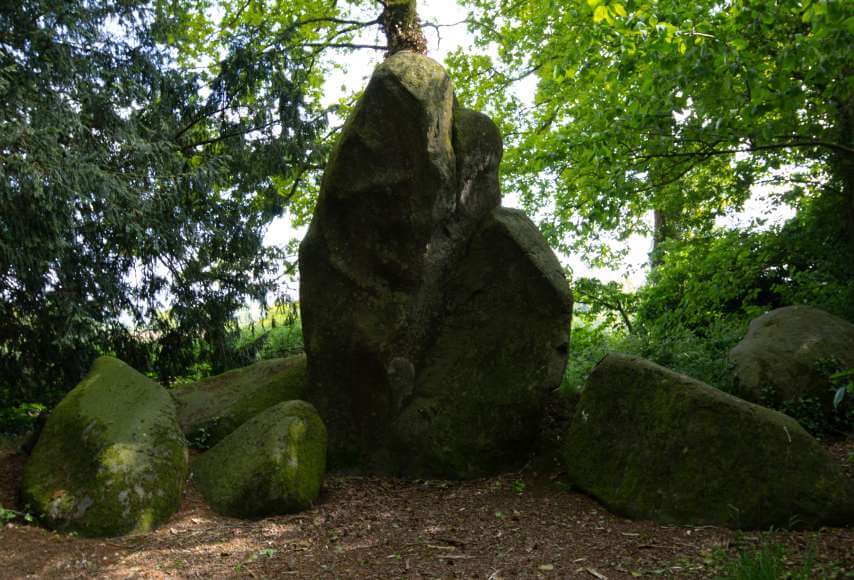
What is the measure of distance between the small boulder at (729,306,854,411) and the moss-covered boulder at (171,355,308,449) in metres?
4.71

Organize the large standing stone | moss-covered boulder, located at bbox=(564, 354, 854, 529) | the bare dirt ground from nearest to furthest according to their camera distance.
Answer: the bare dirt ground < moss-covered boulder, located at bbox=(564, 354, 854, 529) < the large standing stone

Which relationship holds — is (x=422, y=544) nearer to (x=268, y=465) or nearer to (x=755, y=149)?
(x=268, y=465)

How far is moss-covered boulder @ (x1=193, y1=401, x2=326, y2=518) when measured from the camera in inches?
208

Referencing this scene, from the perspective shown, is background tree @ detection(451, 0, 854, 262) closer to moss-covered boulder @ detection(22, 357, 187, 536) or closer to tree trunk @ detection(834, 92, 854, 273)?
tree trunk @ detection(834, 92, 854, 273)

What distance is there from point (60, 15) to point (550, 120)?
9.81m

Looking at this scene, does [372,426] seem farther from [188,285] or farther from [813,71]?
[813,71]

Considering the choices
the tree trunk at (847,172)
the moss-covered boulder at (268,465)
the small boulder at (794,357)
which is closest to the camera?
the moss-covered boulder at (268,465)

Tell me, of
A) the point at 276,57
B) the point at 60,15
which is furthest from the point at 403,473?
the point at 276,57

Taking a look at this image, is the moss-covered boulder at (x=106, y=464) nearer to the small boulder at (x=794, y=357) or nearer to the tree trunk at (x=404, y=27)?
the small boulder at (x=794, y=357)

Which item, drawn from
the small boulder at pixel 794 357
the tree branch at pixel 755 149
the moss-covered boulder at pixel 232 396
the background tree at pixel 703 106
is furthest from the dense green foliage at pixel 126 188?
the small boulder at pixel 794 357

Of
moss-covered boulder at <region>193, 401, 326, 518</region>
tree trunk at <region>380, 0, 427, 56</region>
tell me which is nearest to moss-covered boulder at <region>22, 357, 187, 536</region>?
moss-covered boulder at <region>193, 401, 326, 518</region>

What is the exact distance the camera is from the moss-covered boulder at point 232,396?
22.0 ft

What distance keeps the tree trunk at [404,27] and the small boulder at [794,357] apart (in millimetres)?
6939

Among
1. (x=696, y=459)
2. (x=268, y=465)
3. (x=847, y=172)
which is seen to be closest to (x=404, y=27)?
(x=847, y=172)
